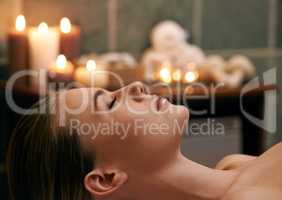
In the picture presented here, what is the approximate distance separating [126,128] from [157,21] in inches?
40.9

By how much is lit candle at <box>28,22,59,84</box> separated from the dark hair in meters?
0.67

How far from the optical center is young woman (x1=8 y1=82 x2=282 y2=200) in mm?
802

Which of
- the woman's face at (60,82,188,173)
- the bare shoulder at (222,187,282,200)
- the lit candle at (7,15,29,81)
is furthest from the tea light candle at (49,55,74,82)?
the bare shoulder at (222,187,282,200)

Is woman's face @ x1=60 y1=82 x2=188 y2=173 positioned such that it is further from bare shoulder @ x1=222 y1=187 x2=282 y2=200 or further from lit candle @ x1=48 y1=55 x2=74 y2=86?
lit candle @ x1=48 y1=55 x2=74 y2=86

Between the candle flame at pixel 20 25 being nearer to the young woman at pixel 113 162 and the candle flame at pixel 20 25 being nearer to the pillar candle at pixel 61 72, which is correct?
the pillar candle at pixel 61 72

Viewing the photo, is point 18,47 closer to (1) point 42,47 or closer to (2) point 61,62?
(1) point 42,47

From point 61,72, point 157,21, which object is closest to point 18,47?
point 61,72

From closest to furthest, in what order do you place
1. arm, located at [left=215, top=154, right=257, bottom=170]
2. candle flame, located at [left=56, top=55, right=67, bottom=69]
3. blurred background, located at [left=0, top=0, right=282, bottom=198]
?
arm, located at [left=215, top=154, right=257, bottom=170], candle flame, located at [left=56, top=55, right=67, bottom=69], blurred background, located at [left=0, top=0, right=282, bottom=198]

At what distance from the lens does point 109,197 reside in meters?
0.82

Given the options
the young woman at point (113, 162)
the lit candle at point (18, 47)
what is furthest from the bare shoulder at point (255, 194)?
the lit candle at point (18, 47)

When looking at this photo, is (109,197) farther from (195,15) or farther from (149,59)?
(195,15)

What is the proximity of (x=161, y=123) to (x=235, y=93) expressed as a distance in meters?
0.66

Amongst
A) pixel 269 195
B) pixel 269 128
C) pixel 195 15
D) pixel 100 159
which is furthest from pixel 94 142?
pixel 195 15

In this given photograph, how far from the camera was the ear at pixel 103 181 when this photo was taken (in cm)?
80
